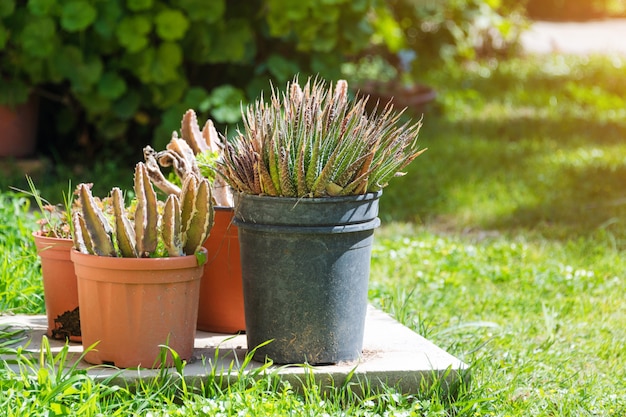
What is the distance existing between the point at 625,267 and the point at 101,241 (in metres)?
2.76

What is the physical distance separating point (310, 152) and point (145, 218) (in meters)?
0.52

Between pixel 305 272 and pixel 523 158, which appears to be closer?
pixel 305 272

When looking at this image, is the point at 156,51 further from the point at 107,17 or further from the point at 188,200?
the point at 188,200

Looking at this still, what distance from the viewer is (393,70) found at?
9.29 metres

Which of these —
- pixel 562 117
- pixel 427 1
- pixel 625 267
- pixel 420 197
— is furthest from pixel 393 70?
pixel 625 267

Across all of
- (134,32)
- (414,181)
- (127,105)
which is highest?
(134,32)

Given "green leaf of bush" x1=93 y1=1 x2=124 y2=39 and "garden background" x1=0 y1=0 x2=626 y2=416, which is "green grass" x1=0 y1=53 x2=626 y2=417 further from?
"green leaf of bush" x1=93 y1=1 x2=124 y2=39

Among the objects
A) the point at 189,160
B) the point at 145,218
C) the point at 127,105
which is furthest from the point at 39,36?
the point at 145,218

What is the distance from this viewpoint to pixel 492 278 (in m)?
4.16

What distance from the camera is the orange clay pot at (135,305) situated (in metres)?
2.52

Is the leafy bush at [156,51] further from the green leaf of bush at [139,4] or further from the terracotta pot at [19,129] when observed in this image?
the terracotta pot at [19,129]

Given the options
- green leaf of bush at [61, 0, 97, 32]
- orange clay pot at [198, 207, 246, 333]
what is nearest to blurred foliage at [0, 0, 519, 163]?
green leaf of bush at [61, 0, 97, 32]

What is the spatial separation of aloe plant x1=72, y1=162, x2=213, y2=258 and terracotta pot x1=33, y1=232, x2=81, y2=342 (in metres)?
0.23

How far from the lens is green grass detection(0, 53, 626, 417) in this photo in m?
2.47
